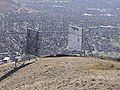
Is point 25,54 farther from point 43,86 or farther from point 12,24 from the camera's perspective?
point 12,24

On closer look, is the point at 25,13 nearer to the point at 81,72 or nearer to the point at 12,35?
the point at 12,35

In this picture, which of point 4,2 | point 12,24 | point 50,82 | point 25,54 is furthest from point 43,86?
point 4,2

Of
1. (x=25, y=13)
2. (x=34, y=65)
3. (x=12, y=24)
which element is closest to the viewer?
(x=34, y=65)

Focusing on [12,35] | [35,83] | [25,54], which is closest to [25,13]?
[12,35]

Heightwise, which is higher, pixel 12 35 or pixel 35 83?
pixel 35 83

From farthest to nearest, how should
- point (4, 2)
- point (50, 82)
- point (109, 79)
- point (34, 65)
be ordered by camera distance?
point (4, 2) < point (34, 65) < point (50, 82) < point (109, 79)

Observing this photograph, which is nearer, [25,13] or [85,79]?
[85,79]
